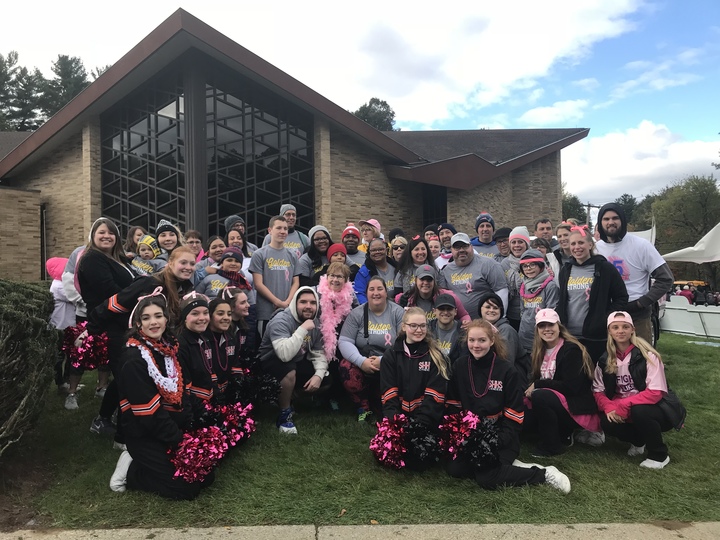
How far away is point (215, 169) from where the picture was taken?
13039mm

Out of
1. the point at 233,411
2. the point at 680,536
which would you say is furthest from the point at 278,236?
the point at 680,536

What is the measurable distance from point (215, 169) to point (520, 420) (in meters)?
11.2

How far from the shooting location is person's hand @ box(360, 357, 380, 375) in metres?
4.72

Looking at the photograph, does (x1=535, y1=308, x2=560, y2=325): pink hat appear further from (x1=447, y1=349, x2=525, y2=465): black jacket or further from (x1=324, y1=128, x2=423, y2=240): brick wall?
(x1=324, y1=128, x2=423, y2=240): brick wall

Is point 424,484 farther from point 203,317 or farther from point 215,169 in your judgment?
point 215,169

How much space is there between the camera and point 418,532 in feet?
9.60

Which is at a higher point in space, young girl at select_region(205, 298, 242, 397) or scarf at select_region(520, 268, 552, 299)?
scarf at select_region(520, 268, 552, 299)

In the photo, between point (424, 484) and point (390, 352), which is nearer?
point (424, 484)

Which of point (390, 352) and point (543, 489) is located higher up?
point (390, 352)

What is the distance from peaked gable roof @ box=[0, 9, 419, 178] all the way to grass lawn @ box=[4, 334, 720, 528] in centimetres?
969

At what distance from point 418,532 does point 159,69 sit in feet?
42.8

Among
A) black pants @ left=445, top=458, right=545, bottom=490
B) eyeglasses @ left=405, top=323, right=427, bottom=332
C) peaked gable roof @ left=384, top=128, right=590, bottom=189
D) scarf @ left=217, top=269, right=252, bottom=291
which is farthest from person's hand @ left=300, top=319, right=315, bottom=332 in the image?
peaked gable roof @ left=384, top=128, right=590, bottom=189

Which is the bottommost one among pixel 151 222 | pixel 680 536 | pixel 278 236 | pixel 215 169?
pixel 680 536

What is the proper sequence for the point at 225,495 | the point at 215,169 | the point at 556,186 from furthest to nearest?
the point at 556,186
the point at 215,169
the point at 225,495
